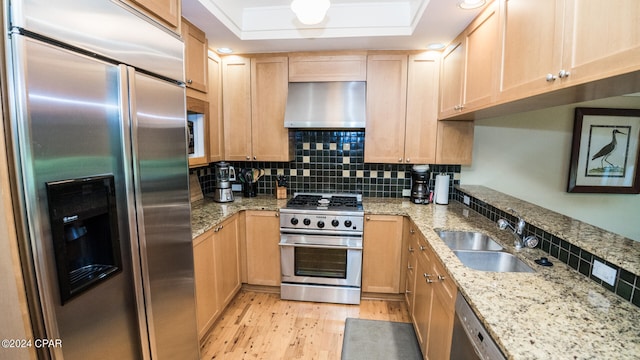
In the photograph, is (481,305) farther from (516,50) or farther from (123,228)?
(123,228)

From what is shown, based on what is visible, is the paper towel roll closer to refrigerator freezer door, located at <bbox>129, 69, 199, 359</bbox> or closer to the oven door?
the oven door

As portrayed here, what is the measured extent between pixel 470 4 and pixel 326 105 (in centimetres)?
135

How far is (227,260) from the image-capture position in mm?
2520

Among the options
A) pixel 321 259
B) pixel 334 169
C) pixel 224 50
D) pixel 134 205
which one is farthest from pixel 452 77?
pixel 134 205

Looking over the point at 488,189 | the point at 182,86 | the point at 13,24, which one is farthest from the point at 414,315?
the point at 13,24

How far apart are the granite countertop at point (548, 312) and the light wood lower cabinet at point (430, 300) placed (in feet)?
0.45

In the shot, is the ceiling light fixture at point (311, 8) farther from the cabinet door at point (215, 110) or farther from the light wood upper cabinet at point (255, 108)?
the cabinet door at point (215, 110)

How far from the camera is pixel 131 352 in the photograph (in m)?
1.21

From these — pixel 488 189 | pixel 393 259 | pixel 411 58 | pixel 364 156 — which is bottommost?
pixel 393 259

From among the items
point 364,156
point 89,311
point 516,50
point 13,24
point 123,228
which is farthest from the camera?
point 364,156

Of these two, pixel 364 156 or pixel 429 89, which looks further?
pixel 364 156

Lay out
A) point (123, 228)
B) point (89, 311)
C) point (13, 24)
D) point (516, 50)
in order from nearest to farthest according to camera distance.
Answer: point (13, 24) < point (89, 311) < point (123, 228) < point (516, 50)

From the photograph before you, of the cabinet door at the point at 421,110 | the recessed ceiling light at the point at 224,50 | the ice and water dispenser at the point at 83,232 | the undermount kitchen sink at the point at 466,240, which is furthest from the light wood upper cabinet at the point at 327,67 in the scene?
the ice and water dispenser at the point at 83,232

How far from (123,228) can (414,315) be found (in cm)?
209
